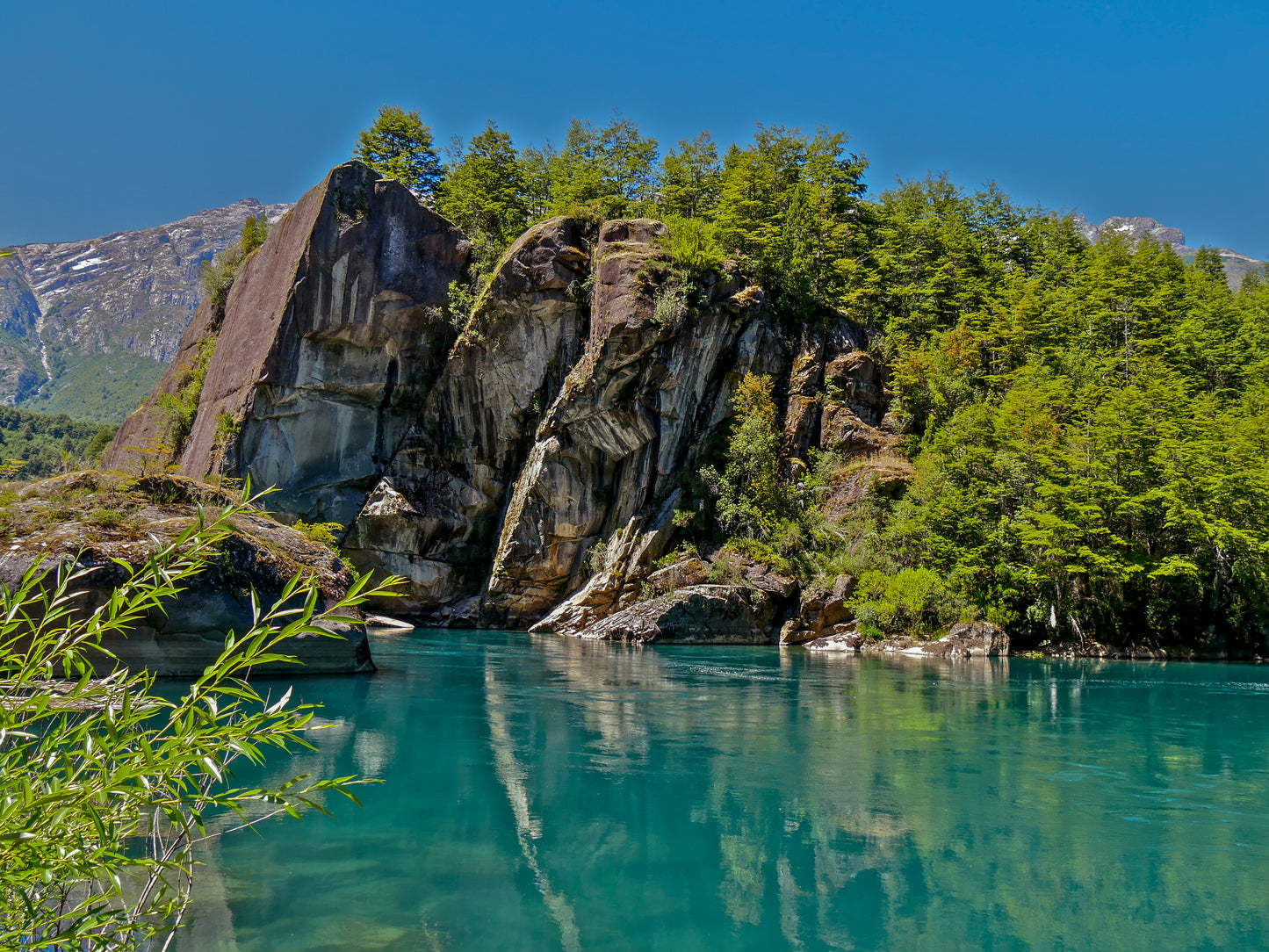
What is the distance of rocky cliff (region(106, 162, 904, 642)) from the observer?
3650 centimetres

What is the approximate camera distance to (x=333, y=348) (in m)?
39.4

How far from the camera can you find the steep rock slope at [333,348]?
3819 cm

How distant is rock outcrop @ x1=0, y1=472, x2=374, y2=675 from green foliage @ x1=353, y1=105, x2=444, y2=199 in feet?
117

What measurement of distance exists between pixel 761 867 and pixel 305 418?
37958mm

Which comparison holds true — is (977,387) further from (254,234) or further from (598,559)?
(254,234)

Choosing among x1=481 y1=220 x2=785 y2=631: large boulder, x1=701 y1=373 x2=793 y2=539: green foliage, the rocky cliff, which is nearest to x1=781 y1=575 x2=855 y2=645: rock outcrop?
x1=701 y1=373 x2=793 y2=539: green foliage

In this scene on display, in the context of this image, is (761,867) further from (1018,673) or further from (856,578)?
(856,578)

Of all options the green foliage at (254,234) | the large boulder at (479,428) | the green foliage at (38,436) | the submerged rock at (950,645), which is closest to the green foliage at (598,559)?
the large boulder at (479,428)

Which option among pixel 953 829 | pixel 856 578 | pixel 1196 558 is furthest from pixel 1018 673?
pixel 953 829

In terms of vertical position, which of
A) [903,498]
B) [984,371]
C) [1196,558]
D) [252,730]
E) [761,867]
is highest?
[984,371]

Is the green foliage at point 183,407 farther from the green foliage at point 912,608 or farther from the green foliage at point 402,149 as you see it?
the green foliage at point 912,608

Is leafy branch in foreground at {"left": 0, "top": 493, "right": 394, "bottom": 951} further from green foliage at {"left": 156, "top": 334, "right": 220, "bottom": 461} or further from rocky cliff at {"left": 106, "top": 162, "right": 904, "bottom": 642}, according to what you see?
green foliage at {"left": 156, "top": 334, "right": 220, "bottom": 461}

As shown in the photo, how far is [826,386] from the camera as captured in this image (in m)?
37.7

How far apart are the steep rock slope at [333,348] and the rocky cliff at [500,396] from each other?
0.31ft
